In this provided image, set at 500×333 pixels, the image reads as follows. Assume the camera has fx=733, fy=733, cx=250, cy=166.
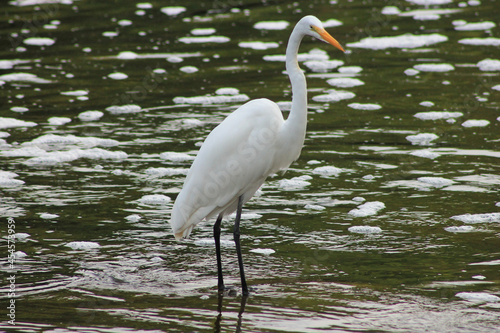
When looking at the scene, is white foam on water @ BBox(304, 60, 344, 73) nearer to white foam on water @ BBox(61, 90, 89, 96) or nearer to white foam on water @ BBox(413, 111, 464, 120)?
white foam on water @ BBox(413, 111, 464, 120)

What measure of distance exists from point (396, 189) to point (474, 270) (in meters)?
1.51

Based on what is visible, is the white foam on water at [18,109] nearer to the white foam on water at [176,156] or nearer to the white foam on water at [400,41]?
the white foam on water at [176,156]

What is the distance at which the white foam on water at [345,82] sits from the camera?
8422 mm

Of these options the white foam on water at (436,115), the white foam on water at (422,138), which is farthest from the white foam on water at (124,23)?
the white foam on water at (422,138)

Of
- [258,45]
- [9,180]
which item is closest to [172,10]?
[258,45]

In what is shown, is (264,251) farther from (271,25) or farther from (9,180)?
(271,25)

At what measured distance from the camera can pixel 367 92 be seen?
26.7 ft

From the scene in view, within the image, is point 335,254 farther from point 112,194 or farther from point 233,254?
point 112,194

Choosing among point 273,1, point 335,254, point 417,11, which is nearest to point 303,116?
point 335,254

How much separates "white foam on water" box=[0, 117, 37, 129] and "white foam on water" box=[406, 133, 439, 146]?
3735 mm

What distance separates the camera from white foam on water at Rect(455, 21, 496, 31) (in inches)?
410

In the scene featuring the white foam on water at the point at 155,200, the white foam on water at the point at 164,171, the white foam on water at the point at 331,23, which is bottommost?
the white foam on water at the point at 155,200

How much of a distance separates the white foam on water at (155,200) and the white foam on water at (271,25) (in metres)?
5.86

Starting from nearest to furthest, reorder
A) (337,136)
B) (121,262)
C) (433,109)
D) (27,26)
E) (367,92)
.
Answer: (121,262), (337,136), (433,109), (367,92), (27,26)
